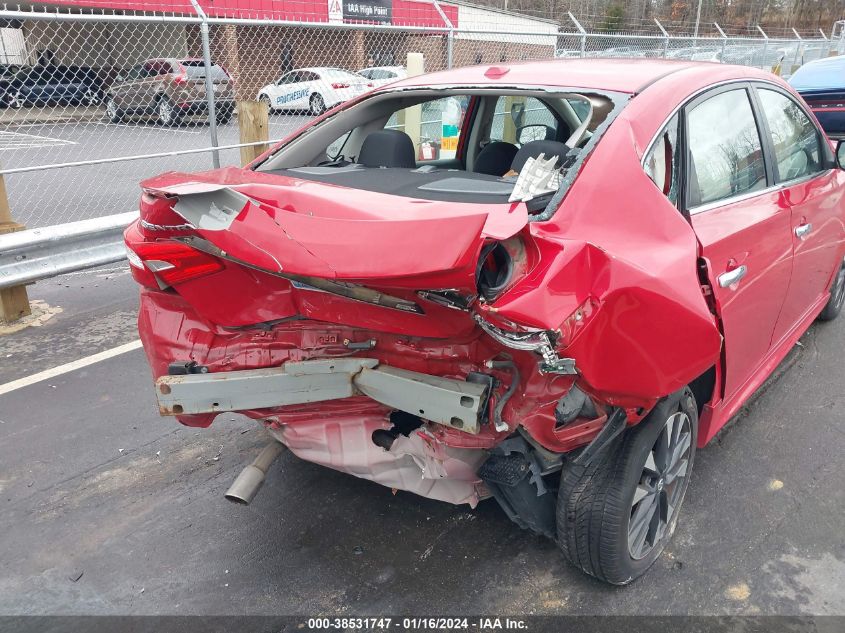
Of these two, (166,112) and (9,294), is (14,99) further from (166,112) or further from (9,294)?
(9,294)

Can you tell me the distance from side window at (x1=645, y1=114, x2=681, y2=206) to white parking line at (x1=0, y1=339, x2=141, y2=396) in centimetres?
369

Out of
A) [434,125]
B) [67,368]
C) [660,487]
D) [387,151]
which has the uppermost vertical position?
[387,151]

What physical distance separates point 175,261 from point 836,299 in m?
4.58

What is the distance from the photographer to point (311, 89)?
10820mm

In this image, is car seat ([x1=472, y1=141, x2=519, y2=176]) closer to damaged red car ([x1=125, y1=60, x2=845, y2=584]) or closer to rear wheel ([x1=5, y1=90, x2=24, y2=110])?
damaged red car ([x1=125, y1=60, x2=845, y2=584])

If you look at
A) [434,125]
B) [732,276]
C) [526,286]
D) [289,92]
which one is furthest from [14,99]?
[732,276]

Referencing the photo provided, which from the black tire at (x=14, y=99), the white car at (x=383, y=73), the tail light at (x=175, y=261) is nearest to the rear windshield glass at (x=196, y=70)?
the black tire at (x=14, y=99)

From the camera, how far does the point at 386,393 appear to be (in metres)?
2.17

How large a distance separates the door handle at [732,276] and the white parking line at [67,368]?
12.5 ft

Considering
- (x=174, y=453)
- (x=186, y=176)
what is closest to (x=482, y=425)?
(x=186, y=176)

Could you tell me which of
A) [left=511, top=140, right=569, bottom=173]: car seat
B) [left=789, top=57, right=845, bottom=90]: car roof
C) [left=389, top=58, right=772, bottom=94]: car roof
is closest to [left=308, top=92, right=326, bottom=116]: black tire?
[left=789, top=57, right=845, bottom=90]: car roof

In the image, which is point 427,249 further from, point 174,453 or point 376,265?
point 174,453

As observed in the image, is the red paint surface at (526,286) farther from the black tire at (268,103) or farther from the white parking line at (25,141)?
the white parking line at (25,141)

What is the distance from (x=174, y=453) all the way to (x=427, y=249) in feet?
7.37
